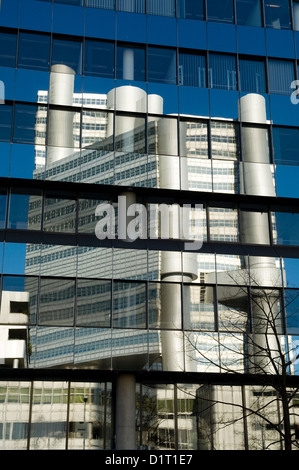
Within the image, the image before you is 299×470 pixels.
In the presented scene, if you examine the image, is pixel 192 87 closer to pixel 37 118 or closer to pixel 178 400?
pixel 37 118

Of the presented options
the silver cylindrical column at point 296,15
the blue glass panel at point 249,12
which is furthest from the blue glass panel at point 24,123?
the silver cylindrical column at point 296,15

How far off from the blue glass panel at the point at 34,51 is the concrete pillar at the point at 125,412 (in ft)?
41.4

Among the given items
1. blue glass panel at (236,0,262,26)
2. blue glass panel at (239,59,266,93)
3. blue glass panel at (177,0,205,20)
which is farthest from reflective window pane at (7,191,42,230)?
blue glass panel at (236,0,262,26)

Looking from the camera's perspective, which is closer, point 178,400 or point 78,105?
point 178,400

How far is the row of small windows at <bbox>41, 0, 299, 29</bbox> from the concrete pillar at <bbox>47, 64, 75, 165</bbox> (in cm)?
340

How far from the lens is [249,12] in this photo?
3056 centimetres

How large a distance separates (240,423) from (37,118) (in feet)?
45.3

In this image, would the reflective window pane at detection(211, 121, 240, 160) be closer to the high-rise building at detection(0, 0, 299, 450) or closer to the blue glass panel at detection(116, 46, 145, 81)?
the high-rise building at detection(0, 0, 299, 450)

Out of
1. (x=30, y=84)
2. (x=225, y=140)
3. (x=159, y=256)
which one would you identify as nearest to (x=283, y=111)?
(x=225, y=140)

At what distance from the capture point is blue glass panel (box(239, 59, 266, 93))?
29406 millimetres

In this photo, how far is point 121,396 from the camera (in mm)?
25281

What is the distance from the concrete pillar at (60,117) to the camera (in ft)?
88.9

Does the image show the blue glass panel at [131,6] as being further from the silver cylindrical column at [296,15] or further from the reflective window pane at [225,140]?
the silver cylindrical column at [296,15]
